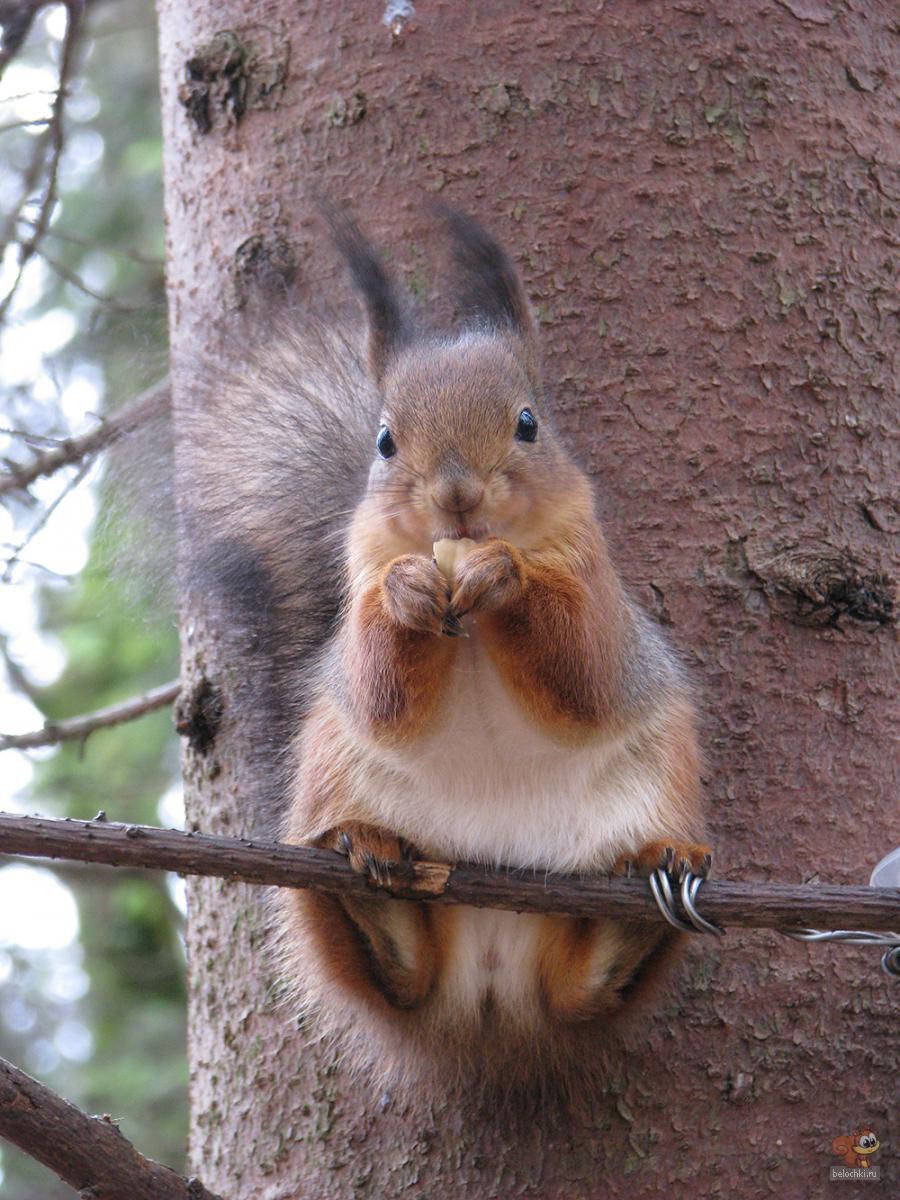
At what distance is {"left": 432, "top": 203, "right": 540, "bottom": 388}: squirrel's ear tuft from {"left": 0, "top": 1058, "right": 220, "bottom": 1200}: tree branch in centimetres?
115

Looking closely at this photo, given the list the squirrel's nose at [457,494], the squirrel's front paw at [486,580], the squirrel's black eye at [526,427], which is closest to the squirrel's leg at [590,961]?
the squirrel's front paw at [486,580]

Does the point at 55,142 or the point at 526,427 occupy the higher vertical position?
the point at 55,142

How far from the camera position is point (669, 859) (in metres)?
1.74

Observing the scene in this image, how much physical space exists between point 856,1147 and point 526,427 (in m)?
1.02

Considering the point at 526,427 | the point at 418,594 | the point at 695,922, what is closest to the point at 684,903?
the point at 695,922

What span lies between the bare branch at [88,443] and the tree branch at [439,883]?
1066 millimetres

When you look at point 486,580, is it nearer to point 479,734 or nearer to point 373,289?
point 479,734

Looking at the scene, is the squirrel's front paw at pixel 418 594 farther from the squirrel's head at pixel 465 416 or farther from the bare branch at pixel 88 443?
the bare branch at pixel 88 443

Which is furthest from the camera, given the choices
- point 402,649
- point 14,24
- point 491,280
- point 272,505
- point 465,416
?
point 14,24

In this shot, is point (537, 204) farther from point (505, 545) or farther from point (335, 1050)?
point (335, 1050)

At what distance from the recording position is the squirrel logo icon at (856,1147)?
5.69 feet

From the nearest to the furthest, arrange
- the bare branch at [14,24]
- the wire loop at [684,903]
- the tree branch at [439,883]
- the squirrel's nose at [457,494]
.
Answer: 1. the tree branch at [439,883]
2. the wire loop at [684,903]
3. the squirrel's nose at [457,494]
4. the bare branch at [14,24]

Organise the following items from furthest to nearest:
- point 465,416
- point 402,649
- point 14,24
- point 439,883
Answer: point 14,24 < point 465,416 < point 402,649 < point 439,883

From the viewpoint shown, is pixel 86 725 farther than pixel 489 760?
Yes
